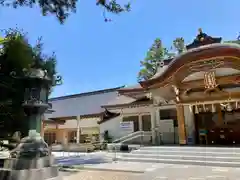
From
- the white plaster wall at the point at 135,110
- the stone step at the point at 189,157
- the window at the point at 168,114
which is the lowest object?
the stone step at the point at 189,157

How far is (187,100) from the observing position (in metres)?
12.7

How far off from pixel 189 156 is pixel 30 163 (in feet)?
23.0

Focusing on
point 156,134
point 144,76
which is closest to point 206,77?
point 156,134

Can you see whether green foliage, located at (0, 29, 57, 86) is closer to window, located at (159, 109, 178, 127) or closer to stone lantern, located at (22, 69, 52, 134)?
stone lantern, located at (22, 69, 52, 134)

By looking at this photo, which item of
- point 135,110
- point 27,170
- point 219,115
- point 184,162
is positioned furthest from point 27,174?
point 135,110

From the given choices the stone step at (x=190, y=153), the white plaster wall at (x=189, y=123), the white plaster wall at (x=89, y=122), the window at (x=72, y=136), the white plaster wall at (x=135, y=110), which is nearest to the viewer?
the stone step at (x=190, y=153)

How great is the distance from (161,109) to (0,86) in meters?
10.5

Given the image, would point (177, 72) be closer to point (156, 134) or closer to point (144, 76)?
point (156, 134)

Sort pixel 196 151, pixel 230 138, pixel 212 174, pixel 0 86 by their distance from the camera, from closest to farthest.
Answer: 1. pixel 212 174
2. pixel 0 86
3. pixel 196 151
4. pixel 230 138

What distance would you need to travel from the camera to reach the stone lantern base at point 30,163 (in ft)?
18.7

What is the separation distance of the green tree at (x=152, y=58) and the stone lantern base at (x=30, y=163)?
22012mm

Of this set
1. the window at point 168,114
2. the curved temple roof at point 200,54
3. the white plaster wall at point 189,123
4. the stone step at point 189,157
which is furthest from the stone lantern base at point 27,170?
the window at point 168,114

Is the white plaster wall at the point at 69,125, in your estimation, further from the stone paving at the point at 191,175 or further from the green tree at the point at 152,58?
the stone paving at the point at 191,175

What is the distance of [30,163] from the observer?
229 inches
